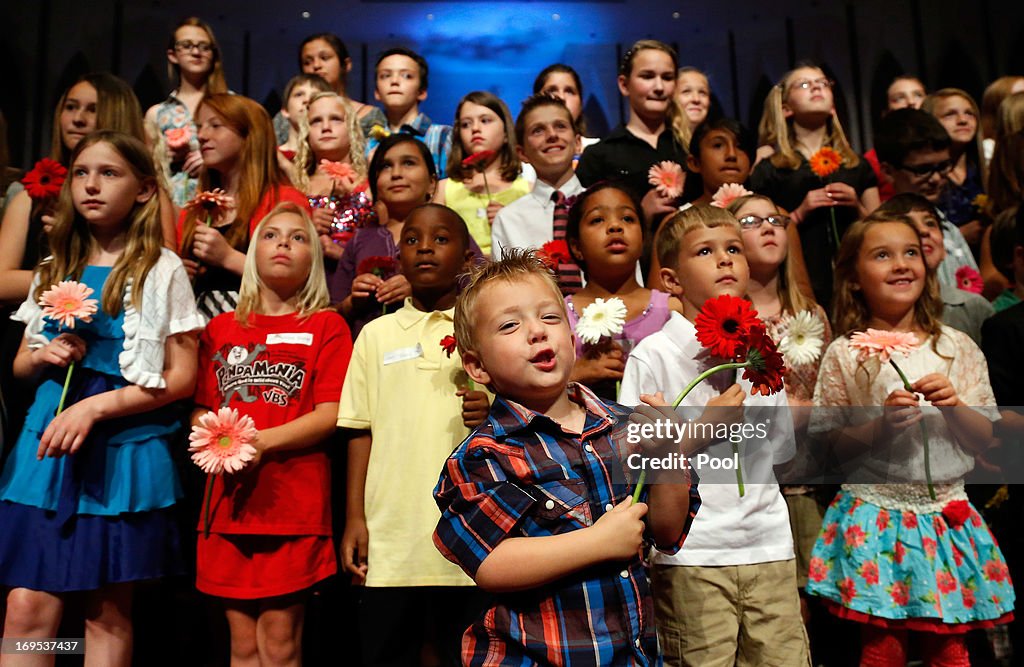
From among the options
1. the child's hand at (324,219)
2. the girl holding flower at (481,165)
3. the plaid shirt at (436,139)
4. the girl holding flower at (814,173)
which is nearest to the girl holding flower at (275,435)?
the child's hand at (324,219)

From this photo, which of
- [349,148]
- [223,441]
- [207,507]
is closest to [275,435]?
[223,441]

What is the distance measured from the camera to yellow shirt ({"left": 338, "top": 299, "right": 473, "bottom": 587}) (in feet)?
8.57

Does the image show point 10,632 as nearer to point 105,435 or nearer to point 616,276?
point 105,435

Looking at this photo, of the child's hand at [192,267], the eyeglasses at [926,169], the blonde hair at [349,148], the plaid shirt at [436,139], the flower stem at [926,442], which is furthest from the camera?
the plaid shirt at [436,139]

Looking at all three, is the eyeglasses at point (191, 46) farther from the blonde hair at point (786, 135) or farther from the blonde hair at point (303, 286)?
the blonde hair at point (786, 135)

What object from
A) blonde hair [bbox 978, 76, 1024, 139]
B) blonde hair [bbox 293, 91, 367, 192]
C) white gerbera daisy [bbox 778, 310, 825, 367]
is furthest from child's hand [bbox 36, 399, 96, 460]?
blonde hair [bbox 978, 76, 1024, 139]

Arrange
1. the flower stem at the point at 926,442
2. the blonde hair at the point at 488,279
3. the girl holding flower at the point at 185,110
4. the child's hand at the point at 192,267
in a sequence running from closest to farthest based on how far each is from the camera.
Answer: the blonde hair at the point at 488,279
the flower stem at the point at 926,442
the child's hand at the point at 192,267
the girl holding flower at the point at 185,110

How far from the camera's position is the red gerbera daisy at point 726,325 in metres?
2.02

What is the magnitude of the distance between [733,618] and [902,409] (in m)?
0.80

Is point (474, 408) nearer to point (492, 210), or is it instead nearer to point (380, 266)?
point (380, 266)

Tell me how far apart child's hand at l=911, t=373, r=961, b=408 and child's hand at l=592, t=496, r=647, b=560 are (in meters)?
1.20

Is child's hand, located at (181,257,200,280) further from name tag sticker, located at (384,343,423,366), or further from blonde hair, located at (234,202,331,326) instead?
name tag sticker, located at (384,343,423,366)

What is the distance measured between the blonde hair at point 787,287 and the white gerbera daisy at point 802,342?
0.24 metres

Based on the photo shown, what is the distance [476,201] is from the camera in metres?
4.19
